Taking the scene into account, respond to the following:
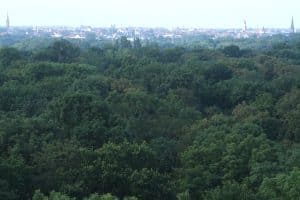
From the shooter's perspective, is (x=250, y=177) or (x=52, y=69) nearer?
(x=250, y=177)

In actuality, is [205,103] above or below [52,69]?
below

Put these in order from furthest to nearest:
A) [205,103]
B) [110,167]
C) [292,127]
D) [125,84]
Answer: [205,103] → [125,84] → [292,127] → [110,167]

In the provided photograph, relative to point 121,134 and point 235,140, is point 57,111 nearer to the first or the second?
point 121,134

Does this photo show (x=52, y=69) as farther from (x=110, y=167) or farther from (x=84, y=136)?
(x=110, y=167)

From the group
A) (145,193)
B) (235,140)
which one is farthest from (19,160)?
(235,140)

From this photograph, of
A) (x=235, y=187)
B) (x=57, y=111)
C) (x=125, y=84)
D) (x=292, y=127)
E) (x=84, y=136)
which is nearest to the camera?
(x=235, y=187)

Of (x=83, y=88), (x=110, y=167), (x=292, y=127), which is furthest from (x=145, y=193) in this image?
(x=83, y=88)
